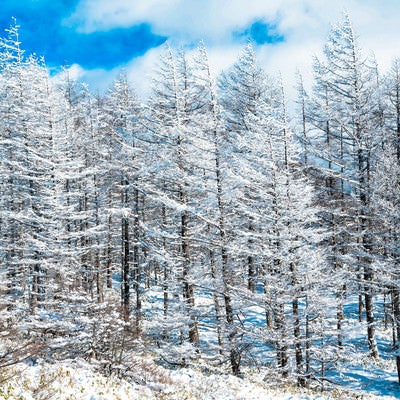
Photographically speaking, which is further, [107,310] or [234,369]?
[234,369]

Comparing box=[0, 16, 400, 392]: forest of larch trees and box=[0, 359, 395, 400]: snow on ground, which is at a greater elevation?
box=[0, 16, 400, 392]: forest of larch trees

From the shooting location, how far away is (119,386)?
816 centimetres

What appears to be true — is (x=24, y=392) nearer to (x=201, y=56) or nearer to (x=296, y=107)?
(x=201, y=56)

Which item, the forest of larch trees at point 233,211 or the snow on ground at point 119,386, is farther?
the forest of larch trees at point 233,211

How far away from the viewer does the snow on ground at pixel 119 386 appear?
6621 mm

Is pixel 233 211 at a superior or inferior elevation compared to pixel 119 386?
superior

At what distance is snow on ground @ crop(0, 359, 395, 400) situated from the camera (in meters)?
6.62

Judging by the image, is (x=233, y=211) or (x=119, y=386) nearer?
(x=119, y=386)

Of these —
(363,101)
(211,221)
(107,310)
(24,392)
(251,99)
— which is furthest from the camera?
(251,99)

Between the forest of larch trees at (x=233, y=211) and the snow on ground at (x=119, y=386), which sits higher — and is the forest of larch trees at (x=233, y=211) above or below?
above

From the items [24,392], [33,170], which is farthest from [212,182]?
[33,170]

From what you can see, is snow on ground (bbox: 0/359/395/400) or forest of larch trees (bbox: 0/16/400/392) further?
forest of larch trees (bbox: 0/16/400/392)

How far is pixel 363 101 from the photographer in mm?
15492

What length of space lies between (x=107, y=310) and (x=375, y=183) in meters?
11.1
